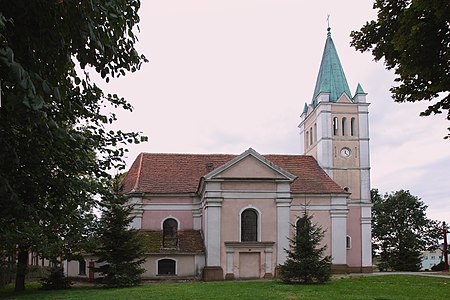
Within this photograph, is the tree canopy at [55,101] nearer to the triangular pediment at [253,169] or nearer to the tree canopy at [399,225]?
the triangular pediment at [253,169]

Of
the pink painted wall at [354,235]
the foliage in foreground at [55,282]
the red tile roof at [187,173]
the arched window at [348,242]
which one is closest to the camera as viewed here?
the foliage in foreground at [55,282]

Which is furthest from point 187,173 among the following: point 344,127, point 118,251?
point 344,127

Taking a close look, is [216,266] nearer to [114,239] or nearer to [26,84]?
[114,239]

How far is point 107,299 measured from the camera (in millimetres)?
20422

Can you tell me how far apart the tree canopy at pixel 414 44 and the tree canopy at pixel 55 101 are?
19.4 feet

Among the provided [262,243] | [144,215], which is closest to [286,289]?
[262,243]

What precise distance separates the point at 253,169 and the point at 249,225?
3709 mm

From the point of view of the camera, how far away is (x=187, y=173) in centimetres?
3988

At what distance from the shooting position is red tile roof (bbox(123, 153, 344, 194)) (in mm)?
38469

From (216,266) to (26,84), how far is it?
102 ft

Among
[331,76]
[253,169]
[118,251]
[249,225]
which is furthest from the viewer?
[331,76]

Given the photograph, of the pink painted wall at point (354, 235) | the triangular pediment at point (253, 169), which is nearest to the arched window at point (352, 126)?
the pink painted wall at point (354, 235)

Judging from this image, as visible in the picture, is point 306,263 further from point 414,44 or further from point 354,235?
Answer: point 414,44

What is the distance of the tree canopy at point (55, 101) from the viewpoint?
5.23 metres
